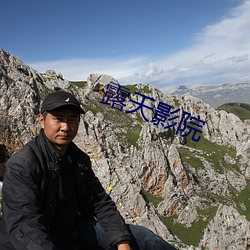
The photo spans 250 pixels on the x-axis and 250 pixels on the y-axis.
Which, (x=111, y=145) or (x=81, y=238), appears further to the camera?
(x=111, y=145)

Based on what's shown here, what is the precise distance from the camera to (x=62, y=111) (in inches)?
166

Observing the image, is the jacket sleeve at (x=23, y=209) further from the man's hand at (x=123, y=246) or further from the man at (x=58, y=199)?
the man's hand at (x=123, y=246)

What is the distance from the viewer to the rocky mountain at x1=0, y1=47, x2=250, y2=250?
3356cm

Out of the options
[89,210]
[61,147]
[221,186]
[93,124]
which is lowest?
[221,186]

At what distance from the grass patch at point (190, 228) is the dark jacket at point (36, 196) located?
34356 mm

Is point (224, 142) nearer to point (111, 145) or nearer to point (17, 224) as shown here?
point (111, 145)

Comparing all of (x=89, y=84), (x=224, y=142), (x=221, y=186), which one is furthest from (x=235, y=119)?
(x=89, y=84)

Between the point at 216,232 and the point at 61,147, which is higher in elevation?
the point at 61,147

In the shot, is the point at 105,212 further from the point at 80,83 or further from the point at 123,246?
the point at 80,83

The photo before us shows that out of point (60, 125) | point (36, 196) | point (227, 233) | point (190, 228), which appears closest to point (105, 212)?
point (36, 196)

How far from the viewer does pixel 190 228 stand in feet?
126

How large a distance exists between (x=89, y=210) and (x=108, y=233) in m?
0.57

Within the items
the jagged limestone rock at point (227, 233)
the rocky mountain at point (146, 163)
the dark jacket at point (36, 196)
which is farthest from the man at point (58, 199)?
the jagged limestone rock at point (227, 233)

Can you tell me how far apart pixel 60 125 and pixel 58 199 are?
1.11 meters
